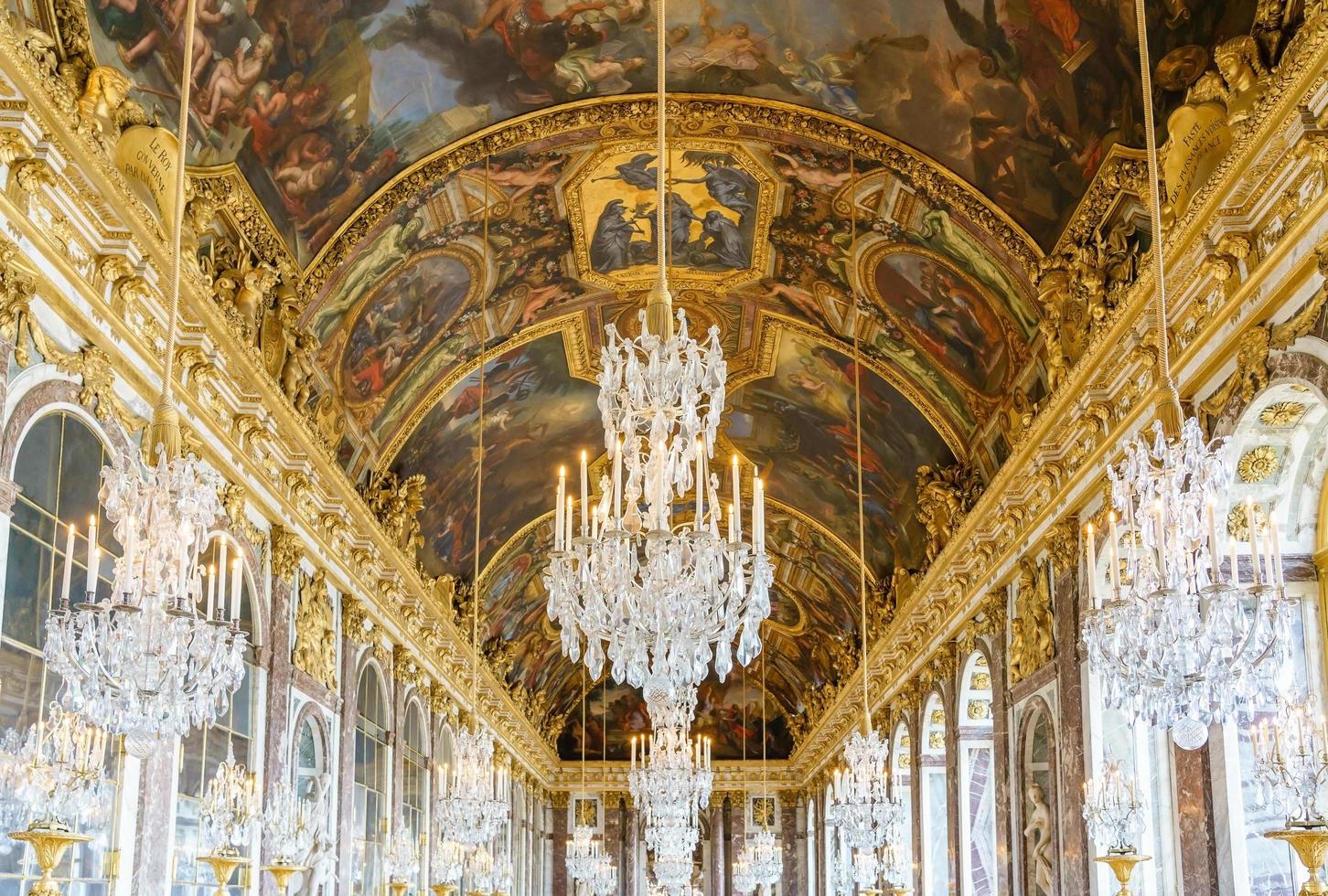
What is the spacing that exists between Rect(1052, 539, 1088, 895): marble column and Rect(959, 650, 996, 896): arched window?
457 centimetres

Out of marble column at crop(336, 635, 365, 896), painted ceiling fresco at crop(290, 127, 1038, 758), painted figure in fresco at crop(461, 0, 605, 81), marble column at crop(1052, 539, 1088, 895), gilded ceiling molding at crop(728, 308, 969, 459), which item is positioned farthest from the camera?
gilded ceiling molding at crop(728, 308, 969, 459)

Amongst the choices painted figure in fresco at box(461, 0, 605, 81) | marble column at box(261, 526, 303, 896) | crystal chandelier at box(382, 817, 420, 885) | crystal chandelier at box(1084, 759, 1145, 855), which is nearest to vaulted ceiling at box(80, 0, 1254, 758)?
painted figure in fresco at box(461, 0, 605, 81)

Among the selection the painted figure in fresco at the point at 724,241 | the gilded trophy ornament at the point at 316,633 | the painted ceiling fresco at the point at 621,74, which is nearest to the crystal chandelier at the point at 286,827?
the gilded trophy ornament at the point at 316,633

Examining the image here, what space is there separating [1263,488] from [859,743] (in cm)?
830

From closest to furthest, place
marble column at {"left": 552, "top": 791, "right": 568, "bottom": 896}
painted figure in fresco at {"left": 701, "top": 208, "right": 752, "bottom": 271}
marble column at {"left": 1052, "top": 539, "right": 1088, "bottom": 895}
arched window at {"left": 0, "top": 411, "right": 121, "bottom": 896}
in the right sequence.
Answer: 1. arched window at {"left": 0, "top": 411, "right": 121, "bottom": 896}
2. marble column at {"left": 1052, "top": 539, "right": 1088, "bottom": 895}
3. painted figure in fresco at {"left": 701, "top": 208, "right": 752, "bottom": 271}
4. marble column at {"left": 552, "top": 791, "right": 568, "bottom": 896}

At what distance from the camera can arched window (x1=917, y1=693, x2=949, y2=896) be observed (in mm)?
23062

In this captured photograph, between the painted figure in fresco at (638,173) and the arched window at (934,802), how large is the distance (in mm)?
9477

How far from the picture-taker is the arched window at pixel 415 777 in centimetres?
2261

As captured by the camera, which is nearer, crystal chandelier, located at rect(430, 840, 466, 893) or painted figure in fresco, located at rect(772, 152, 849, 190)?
painted figure in fresco, located at rect(772, 152, 849, 190)

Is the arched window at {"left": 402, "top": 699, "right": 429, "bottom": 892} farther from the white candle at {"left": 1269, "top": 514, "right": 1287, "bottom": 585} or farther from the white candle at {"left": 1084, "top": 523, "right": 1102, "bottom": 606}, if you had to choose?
the white candle at {"left": 1269, "top": 514, "right": 1287, "bottom": 585}

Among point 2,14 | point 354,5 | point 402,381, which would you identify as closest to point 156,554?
point 2,14

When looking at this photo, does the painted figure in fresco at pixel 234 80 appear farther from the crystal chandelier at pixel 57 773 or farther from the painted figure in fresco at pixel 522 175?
the crystal chandelier at pixel 57 773

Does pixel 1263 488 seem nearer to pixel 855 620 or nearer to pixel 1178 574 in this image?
pixel 1178 574

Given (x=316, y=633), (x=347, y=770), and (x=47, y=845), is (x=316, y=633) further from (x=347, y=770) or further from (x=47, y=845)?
(x=47, y=845)
